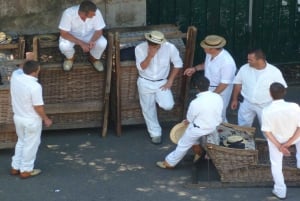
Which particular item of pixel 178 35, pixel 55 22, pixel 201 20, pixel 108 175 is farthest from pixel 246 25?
pixel 108 175

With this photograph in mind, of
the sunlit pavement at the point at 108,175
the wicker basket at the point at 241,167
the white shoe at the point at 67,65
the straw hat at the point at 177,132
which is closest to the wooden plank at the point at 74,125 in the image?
the sunlit pavement at the point at 108,175

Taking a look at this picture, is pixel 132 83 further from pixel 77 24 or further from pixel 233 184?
pixel 233 184

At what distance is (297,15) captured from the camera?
12008 millimetres

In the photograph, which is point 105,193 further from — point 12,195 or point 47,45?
point 47,45

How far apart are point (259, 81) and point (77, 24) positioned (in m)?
2.55

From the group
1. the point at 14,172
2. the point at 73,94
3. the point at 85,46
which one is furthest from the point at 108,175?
the point at 85,46

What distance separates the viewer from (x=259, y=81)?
28.8 ft

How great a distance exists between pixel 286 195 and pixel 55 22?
4.56 metres

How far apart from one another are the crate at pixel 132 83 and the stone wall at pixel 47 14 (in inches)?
32.9

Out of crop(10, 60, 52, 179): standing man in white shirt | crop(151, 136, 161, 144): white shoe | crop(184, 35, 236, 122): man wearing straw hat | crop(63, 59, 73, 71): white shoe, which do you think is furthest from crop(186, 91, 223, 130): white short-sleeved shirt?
crop(63, 59, 73, 71): white shoe

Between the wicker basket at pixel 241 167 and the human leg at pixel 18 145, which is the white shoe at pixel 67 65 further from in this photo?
the wicker basket at pixel 241 167

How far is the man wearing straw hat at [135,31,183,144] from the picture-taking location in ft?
31.0

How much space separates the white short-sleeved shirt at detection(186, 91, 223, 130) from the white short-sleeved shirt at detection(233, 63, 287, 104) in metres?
0.76

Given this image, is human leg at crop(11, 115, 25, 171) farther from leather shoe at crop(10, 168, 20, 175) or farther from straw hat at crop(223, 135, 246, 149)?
straw hat at crop(223, 135, 246, 149)
